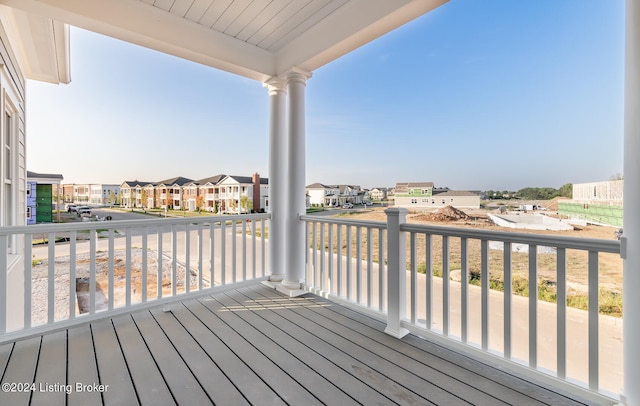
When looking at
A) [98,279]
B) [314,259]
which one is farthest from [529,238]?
[98,279]

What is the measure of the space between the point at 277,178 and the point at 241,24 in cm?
162

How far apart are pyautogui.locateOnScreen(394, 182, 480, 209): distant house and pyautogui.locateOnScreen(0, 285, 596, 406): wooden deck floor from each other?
1.04m

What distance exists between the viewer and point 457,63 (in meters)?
1.94

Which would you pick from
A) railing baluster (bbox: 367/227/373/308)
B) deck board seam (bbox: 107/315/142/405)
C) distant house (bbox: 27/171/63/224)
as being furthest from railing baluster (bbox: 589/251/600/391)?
distant house (bbox: 27/171/63/224)

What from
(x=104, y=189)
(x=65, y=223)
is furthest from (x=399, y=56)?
(x=65, y=223)

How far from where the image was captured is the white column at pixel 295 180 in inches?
127

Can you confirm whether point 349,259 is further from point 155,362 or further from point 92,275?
point 92,275

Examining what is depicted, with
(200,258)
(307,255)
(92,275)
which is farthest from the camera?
(307,255)

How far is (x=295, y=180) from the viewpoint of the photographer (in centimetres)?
325

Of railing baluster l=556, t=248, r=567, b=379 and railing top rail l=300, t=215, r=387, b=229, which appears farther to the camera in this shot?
railing top rail l=300, t=215, r=387, b=229

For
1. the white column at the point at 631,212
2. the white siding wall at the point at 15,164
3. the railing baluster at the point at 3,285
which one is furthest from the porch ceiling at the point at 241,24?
the railing baluster at the point at 3,285

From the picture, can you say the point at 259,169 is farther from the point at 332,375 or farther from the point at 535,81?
the point at 535,81

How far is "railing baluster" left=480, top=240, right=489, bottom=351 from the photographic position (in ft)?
5.99

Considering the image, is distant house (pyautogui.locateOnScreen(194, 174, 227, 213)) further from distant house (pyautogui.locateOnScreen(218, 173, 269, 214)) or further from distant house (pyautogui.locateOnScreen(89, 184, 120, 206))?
distant house (pyautogui.locateOnScreen(89, 184, 120, 206))
